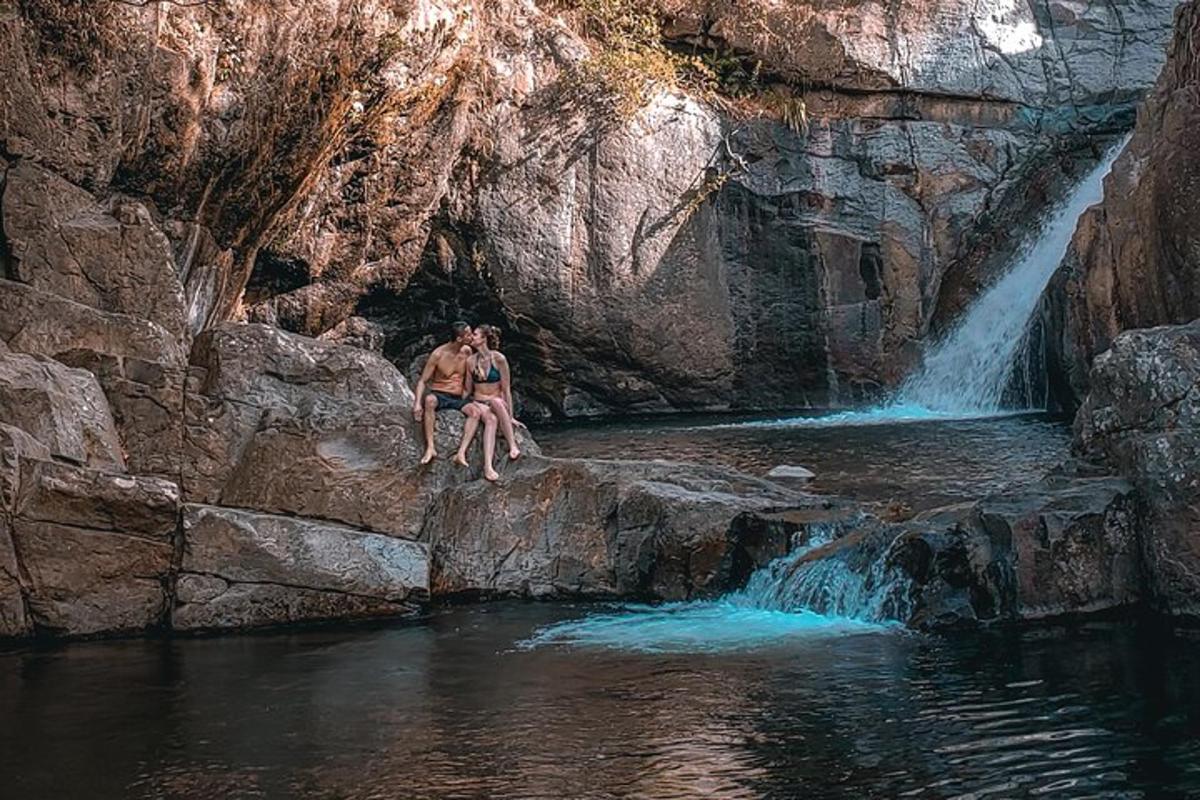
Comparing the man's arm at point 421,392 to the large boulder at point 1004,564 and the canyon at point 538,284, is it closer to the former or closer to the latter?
the canyon at point 538,284

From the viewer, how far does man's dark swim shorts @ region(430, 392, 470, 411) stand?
12391 mm

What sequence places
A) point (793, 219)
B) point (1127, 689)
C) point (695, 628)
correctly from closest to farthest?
point (1127, 689) → point (695, 628) → point (793, 219)

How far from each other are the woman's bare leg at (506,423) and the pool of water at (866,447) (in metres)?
3.06

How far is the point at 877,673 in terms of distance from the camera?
339 inches

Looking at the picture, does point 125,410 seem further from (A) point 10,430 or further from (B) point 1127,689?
(B) point 1127,689

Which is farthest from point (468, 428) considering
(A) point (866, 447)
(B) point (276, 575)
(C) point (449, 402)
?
(A) point (866, 447)

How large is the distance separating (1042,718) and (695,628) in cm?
298

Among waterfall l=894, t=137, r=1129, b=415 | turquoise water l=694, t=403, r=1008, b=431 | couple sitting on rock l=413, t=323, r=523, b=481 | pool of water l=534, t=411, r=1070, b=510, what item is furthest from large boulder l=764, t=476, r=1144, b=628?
waterfall l=894, t=137, r=1129, b=415

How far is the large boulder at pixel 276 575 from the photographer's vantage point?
420 inches

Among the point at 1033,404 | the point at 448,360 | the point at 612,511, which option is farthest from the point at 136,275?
the point at 1033,404

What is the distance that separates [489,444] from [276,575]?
2108 millimetres

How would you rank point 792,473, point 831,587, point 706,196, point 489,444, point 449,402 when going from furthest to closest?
point 706,196 → point 792,473 → point 449,402 → point 489,444 → point 831,587

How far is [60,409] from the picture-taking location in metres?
11.1

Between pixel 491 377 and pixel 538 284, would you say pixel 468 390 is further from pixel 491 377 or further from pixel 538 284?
pixel 538 284
